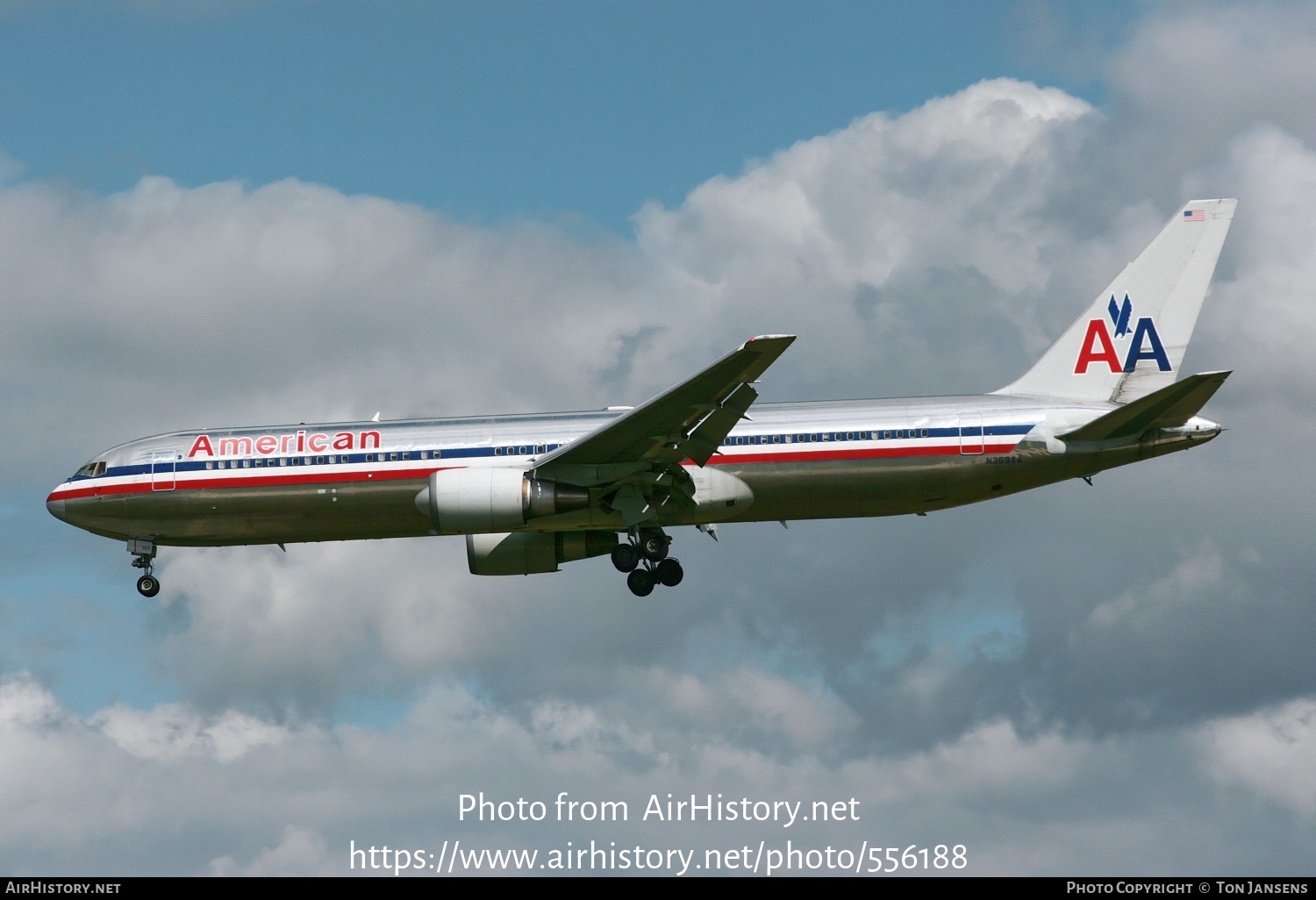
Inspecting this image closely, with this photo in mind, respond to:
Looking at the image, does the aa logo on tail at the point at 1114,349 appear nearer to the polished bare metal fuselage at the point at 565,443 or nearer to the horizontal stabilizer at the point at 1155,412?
the polished bare metal fuselage at the point at 565,443

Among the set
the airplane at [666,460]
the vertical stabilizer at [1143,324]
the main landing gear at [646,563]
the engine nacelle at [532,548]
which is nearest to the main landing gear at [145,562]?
the airplane at [666,460]

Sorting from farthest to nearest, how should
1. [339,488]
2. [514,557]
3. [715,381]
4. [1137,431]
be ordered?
[514,557] → [339,488] → [1137,431] → [715,381]

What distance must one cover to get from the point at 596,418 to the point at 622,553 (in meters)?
3.35

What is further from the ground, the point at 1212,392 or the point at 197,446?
the point at 197,446

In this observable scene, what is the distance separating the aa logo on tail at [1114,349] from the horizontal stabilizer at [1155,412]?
134 inches

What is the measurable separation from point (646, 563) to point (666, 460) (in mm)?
3485

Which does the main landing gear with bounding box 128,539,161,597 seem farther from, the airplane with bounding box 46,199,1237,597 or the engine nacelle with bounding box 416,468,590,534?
the engine nacelle with bounding box 416,468,590,534

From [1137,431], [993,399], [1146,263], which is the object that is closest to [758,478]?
[993,399]

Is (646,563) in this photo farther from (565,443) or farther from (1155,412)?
(1155,412)

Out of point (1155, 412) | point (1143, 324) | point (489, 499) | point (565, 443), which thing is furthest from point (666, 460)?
point (1143, 324)

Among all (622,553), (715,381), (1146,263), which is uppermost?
(1146,263)

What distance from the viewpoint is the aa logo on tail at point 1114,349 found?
119 ft

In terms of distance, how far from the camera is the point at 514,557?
37.6 m

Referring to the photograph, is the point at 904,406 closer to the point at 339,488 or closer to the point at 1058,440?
the point at 1058,440
